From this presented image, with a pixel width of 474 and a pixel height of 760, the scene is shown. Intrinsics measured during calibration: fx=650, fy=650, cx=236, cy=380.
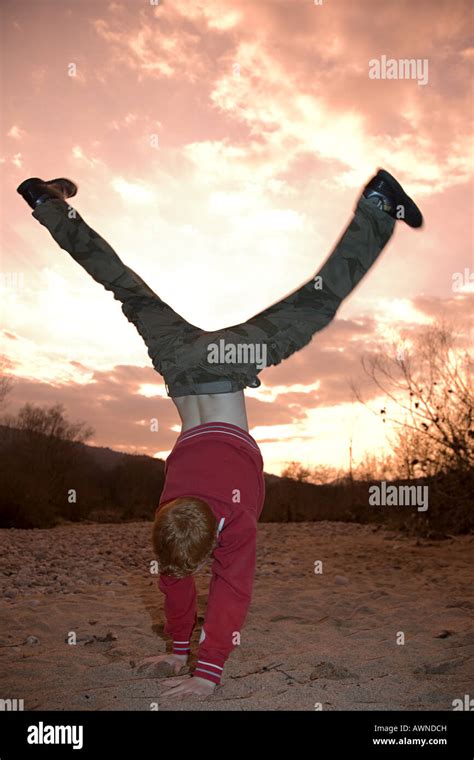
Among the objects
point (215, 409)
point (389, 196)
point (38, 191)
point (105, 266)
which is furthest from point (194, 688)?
point (38, 191)

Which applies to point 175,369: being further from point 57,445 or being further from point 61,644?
point 57,445

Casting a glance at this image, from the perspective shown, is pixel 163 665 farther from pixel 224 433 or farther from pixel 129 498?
pixel 129 498

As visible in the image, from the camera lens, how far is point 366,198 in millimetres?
3154

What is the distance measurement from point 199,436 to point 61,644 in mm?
1781

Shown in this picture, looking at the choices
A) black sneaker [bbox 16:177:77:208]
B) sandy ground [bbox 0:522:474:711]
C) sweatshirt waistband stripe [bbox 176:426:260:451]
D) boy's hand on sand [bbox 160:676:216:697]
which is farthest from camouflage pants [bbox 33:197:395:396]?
sandy ground [bbox 0:522:474:711]

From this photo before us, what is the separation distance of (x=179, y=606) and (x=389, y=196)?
2197 millimetres

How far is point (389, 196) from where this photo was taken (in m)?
3.12

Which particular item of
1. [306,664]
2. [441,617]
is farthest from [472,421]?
[306,664]

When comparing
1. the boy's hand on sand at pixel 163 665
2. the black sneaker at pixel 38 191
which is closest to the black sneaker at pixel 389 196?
the black sneaker at pixel 38 191

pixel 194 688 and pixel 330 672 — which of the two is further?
pixel 330 672

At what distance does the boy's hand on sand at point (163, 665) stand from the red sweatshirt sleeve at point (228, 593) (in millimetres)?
425

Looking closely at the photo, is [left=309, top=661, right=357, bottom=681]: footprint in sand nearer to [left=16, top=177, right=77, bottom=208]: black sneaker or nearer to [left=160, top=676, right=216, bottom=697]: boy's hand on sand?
[left=160, top=676, right=216, bottom=697]: boy's hand on sand

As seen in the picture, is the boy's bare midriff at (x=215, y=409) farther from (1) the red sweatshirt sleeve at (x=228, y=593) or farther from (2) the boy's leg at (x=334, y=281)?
(1) the red sweatshirt sleeve at (x=228, y=593)

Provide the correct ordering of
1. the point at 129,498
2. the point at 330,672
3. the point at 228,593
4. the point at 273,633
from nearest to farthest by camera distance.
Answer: the point at 228,593
the point at 330,672
the point at 273,633
the point at 129,498
